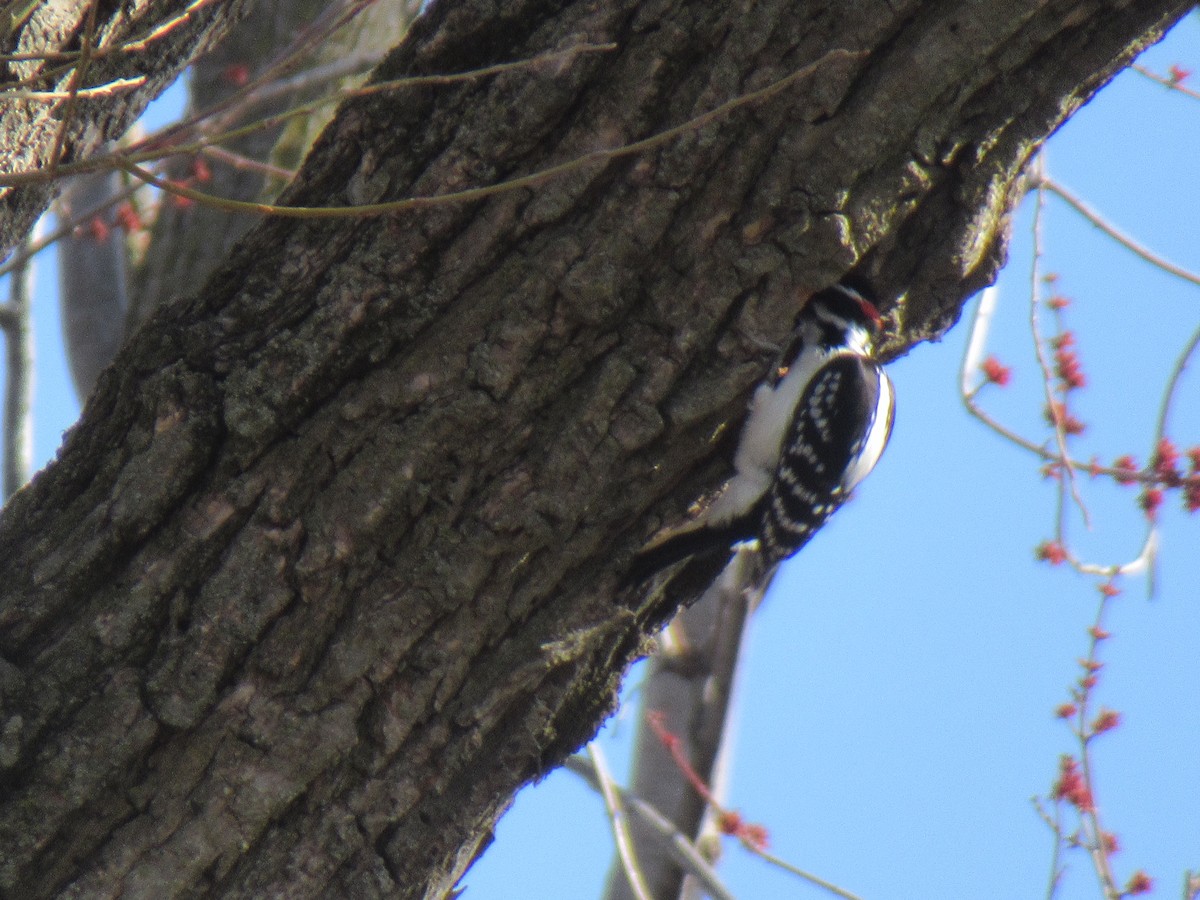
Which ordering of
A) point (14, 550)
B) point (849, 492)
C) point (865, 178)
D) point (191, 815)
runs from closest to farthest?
point (191, 815) → point (14, 550) → point (865, 178) → point (849, 492)

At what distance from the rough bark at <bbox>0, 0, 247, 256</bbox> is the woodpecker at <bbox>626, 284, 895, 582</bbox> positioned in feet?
5.65

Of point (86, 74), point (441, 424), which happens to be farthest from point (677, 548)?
point (86, 74)

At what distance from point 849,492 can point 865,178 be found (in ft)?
6.13

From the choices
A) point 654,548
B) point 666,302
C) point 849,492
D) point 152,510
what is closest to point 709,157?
point 666,302

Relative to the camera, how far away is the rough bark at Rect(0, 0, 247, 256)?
2.70m

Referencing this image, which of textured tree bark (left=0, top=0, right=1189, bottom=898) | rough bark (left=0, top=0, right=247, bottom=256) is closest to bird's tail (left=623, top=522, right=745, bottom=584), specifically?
textured tree bark (left=0, top=0, right=1189, bottom=898)

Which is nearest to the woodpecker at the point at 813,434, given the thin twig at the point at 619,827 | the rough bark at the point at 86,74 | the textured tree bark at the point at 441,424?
the textured tree bark at the point at 441,424

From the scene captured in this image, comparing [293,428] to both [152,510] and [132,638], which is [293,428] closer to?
[152,510]

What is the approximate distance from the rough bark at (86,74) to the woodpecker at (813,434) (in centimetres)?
172

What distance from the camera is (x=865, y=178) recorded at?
2.80 meters

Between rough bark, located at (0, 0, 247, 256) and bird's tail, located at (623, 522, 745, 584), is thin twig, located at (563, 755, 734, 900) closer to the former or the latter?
bird's tail, located at (623, 522, 745, 584)

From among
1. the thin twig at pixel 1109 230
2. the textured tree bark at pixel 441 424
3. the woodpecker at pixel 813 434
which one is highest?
the thin twig at pixel 1109 230

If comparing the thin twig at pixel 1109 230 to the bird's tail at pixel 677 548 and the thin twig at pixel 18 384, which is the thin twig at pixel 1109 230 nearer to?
the bird's tail at pixel 677 548

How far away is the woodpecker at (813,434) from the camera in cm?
370
